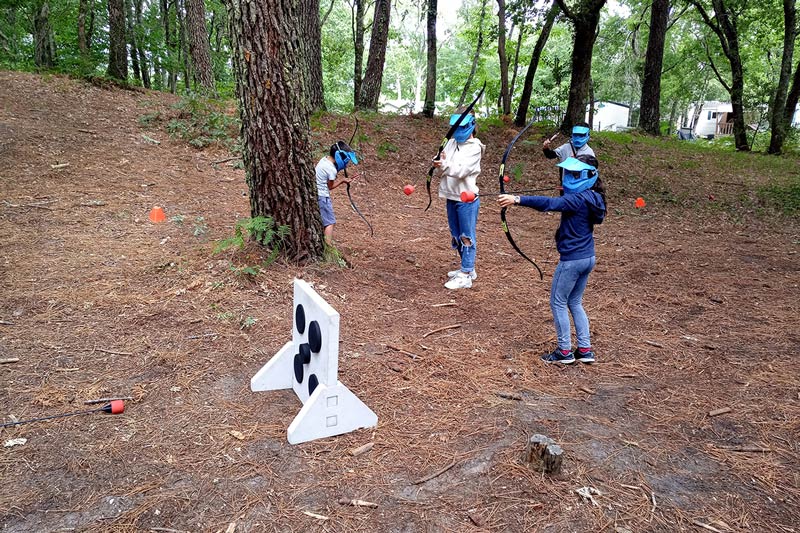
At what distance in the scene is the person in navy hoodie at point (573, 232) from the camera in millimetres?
3748

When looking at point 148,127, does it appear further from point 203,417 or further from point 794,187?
point 794,187

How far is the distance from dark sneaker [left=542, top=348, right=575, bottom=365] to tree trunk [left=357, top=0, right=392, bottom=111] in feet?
33.0

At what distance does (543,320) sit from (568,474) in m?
2.45

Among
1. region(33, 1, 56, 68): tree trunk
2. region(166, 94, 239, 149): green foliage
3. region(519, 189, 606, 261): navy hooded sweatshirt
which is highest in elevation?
region(33, 1, 56, 68): tree trunk

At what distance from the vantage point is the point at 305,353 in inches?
126

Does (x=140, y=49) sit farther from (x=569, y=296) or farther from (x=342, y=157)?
(x=569, y=296)

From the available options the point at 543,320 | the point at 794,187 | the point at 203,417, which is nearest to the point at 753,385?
the point at 543,320

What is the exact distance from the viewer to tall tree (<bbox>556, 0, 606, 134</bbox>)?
10883mm

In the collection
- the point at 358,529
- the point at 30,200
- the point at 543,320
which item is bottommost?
the point at 358,529

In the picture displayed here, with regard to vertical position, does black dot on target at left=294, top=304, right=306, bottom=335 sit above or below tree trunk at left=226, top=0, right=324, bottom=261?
below

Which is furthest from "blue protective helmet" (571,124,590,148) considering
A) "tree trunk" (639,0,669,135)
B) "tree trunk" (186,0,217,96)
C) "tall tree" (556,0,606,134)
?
"tree trunk" (639,0,669,135)

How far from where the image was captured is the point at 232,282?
4785 mm

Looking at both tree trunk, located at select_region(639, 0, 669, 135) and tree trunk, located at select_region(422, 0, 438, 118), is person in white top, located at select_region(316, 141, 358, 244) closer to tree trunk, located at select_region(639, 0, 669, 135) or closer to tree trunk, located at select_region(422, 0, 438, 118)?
tree trunk, located at select_region(422, 0, 438, 118)

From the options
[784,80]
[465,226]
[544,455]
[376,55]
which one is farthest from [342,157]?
[784,80]
